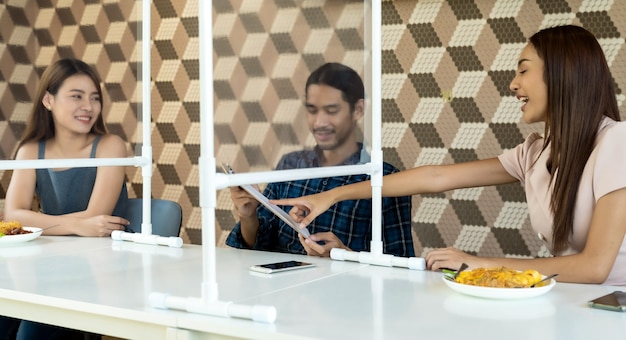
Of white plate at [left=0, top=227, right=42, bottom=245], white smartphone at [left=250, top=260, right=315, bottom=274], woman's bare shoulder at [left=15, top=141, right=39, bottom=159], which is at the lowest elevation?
white smartphone at [left=250, top=260, right=315, bottom=274]

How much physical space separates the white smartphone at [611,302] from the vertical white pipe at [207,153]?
2.23 feet

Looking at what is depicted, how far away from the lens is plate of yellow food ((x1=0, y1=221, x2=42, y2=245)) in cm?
207

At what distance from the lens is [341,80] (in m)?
1.85

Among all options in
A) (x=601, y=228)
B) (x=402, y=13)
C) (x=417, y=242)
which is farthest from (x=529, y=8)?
(x=601, y=228)

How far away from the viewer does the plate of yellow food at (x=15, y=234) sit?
207 centimetres

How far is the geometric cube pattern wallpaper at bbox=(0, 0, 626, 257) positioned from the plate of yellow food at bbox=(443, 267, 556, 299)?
485 mm

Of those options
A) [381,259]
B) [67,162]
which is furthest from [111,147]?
[381,259]

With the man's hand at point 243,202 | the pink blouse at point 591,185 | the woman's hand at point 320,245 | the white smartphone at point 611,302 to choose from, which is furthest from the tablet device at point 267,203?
the white smartphone at point 611,302

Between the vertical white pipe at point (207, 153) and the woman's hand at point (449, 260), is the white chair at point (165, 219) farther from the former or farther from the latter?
the vertical white pipe at point (207, 153)

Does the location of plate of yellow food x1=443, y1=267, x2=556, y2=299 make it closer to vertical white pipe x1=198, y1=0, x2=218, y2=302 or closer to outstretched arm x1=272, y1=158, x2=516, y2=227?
vertical white pipe x1=198, y1=0, x2=218, y2=302

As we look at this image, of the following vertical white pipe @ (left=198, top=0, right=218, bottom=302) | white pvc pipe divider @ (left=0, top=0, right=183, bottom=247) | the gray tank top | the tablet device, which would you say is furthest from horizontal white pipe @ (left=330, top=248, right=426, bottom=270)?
the gray tank top

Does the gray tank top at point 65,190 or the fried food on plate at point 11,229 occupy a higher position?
the gray tank top at point 65,190

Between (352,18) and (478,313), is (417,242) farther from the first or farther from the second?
(478,313)

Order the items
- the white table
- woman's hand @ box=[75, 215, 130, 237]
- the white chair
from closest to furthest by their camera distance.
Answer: the white table, woman's hand @ box=[75, 215, 130, 237], the white chair
